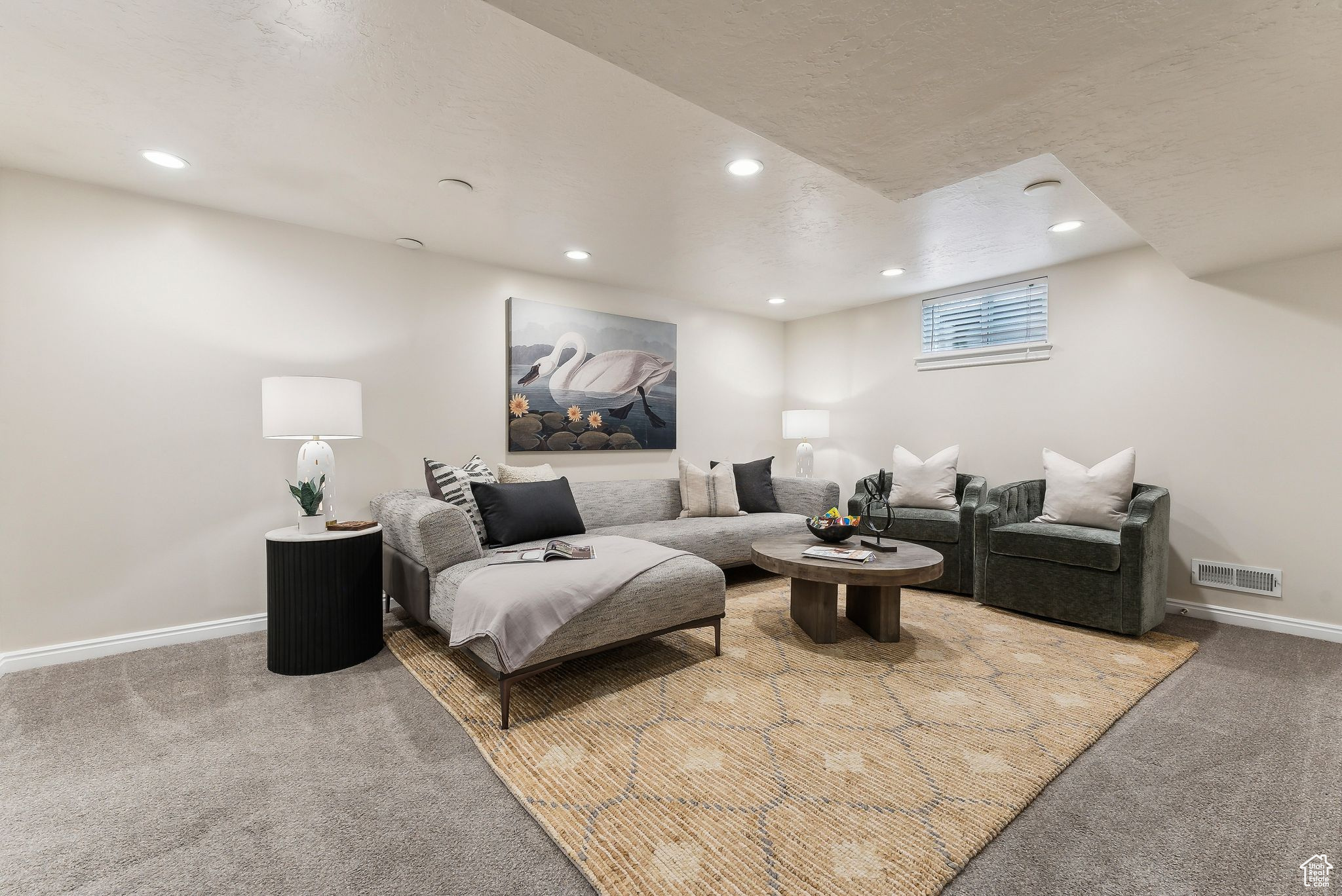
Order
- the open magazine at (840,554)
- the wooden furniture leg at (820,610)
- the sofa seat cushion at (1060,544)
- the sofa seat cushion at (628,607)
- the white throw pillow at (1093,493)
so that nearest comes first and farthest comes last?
the sofa seat cushion at (628,607) < the open magazine at (840,554) < the wooden furniture leg at (820,610) < the sofa seat cushion at (1060,544) < the white throw pillow at (1093,493)

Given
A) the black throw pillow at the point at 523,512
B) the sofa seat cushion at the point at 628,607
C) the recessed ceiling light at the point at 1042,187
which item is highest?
the recessed ceiling light at the point at 1042,187

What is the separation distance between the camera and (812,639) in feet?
9.69

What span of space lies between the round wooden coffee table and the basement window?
2029 millimetres

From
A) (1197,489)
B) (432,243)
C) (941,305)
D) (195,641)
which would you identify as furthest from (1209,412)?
(195,641)

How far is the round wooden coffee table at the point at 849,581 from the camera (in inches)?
104

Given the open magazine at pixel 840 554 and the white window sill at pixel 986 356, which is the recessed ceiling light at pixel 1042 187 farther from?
the open magazine at pixel 840 554

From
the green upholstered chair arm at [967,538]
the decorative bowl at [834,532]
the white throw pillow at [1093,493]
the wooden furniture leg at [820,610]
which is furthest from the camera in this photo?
the green upholstered chair arm at [967,538]

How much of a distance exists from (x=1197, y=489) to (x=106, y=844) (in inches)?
201

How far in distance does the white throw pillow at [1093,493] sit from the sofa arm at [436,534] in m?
3.38

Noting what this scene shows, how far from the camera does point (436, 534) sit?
2.62 meters

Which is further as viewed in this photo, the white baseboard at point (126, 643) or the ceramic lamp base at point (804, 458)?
the ceramic lamp base at point (804, 458)

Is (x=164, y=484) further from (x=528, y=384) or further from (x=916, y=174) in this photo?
(x=916, y=174)

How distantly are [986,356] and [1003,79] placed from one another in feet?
11.5

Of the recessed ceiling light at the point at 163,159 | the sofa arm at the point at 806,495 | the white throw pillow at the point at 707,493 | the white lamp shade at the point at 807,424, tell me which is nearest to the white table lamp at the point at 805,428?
the white lamp shade at the point at 807,424
